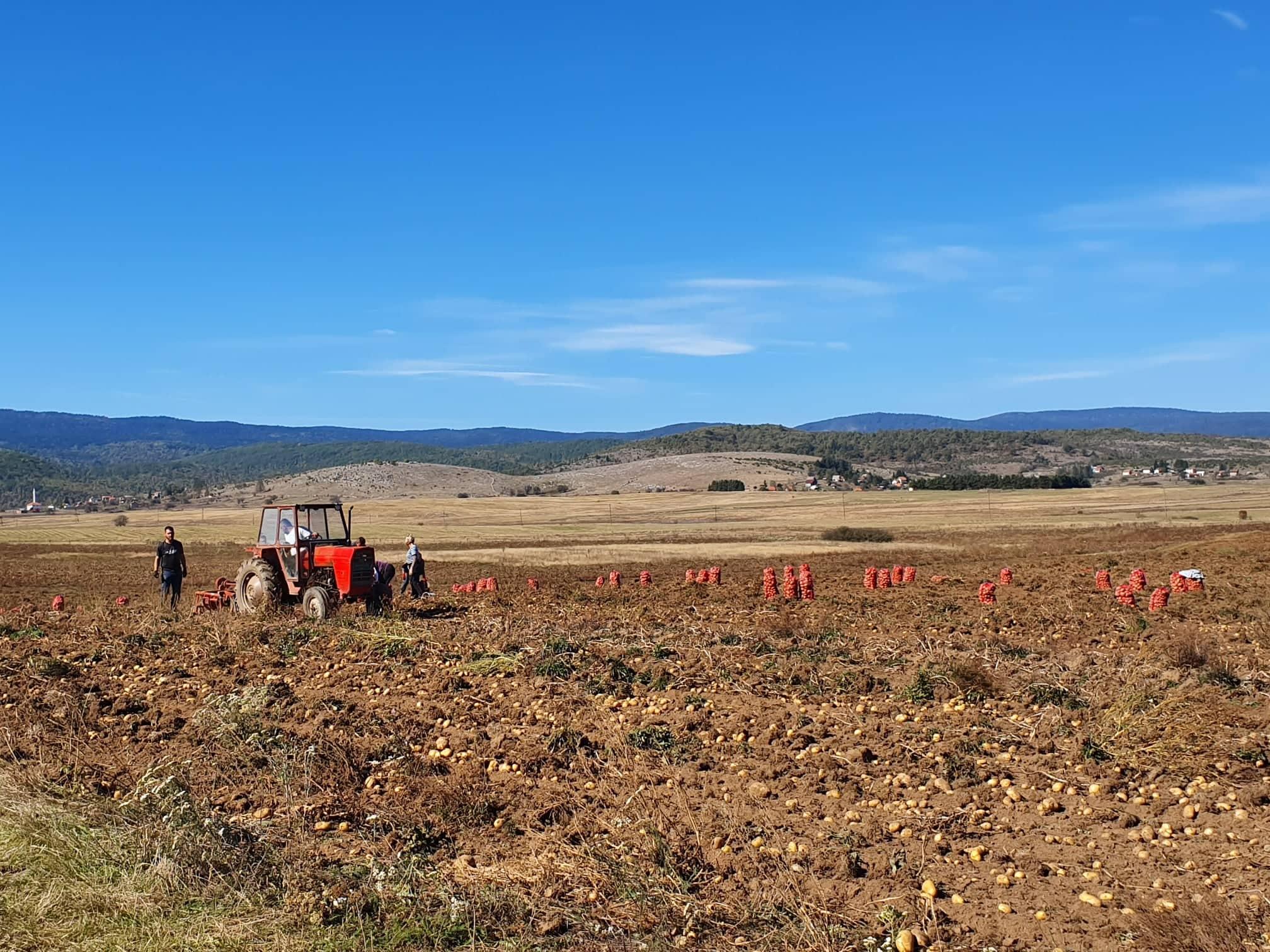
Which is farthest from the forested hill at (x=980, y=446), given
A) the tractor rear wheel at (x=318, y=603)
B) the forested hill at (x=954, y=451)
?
the tractor rear wheel at (x=318, y=603)

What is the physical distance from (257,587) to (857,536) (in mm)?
39654

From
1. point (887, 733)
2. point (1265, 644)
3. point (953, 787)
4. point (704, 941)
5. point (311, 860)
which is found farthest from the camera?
point (1265, 644)

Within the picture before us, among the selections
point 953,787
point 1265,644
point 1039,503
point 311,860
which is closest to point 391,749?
point 311,860

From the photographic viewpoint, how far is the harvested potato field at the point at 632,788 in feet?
21.2

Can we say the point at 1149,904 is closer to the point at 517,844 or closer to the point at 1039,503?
the point at 517,844

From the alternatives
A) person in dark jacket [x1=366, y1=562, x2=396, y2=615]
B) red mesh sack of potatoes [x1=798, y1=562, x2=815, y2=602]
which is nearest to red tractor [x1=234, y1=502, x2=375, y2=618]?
person in dark jacket [x1=366, y1=562, x2=396, y2=615]

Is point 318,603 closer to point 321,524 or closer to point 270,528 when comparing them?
point 321,524

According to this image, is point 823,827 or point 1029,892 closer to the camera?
point 1029,892

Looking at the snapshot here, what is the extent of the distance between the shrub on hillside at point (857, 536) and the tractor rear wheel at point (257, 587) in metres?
37.5

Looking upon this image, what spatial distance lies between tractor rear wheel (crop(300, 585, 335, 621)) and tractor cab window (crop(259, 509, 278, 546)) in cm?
174

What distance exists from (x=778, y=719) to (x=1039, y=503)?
72589mm

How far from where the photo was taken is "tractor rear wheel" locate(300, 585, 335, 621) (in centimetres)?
1753

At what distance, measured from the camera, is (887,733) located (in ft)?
31.0

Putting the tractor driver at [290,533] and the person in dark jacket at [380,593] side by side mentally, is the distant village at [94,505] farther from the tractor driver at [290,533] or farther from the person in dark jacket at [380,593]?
the person in dark jacket at [380,593]
